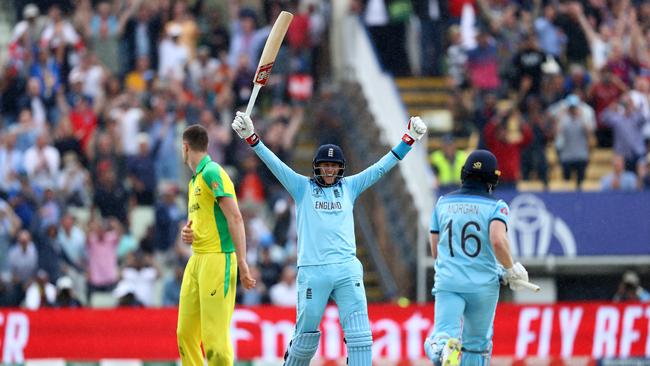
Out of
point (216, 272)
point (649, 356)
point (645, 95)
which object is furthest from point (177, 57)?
point (216, 272)

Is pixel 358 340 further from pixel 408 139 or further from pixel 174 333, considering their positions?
pixel 174 333

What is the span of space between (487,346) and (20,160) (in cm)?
1264

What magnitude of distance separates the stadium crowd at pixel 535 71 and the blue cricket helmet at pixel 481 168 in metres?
10.4

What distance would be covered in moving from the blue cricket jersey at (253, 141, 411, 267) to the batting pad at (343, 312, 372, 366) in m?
0.55

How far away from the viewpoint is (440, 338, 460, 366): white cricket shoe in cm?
1378

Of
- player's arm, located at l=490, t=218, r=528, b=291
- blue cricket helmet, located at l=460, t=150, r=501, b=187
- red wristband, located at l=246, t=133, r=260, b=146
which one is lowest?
player's arm, located at l=490, t=218, r=528, b=291

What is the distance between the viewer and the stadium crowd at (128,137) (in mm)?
24094

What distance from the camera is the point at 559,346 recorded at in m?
21.9

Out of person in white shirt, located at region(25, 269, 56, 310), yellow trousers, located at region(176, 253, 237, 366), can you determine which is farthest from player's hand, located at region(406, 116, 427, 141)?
person in white shirt, located at region(25, 269, 56, 310)

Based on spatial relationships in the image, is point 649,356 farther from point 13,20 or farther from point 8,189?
point 13,20

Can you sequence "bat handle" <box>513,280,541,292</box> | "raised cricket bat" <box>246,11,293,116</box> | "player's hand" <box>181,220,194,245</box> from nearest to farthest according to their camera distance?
"bat handle" <box>513,280,541,292</box>
"player's hand" <box>181,220,194,245</box>
"raised cricket bat" <box>246,11,293,116</box>

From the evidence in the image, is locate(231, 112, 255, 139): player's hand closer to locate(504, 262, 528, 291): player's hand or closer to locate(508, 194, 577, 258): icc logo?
locate(504, 262, 528, 291): player's hand

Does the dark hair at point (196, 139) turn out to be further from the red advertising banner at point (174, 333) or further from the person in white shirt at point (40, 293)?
the person in white shirt at point (40, 293)

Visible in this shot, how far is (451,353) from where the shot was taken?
13.8 meters
